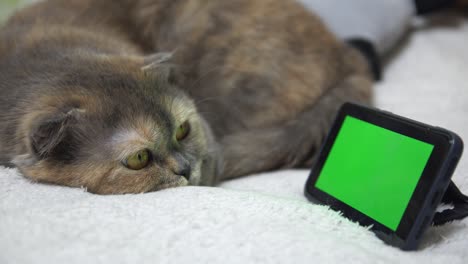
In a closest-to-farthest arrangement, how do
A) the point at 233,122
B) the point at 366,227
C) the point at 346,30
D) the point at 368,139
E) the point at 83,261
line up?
the point at 83,261 < the point at 366,227 < the point at 368,139 < the point at 233,122 < the point at 346,30

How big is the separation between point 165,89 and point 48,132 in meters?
0.32

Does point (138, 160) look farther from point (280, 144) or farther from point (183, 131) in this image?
point (280, 144)

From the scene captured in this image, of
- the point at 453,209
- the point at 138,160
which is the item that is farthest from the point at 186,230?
the point at 453,209

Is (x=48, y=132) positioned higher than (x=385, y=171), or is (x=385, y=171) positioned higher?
(x=385, y=171)

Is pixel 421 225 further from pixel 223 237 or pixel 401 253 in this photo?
pixel 223 237

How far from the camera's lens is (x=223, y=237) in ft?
2.69

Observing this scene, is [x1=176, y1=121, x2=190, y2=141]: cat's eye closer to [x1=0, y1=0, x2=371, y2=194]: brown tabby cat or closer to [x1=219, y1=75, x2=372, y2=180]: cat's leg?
[x1=0, y1=0, x2=371, y2=194]: brown tabby cat

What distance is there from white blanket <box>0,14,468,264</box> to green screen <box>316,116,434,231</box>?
0.06 meters

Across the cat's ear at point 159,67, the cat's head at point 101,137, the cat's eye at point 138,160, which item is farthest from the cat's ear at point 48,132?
the cat's ear at point 159,67

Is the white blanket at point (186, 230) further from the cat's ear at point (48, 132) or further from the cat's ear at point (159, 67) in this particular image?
the cat's ear at point (159, 67)

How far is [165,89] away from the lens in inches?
46.9

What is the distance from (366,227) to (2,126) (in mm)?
878

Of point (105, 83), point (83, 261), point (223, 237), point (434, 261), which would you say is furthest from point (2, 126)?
point (434, 261)

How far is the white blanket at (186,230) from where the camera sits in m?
0.77
